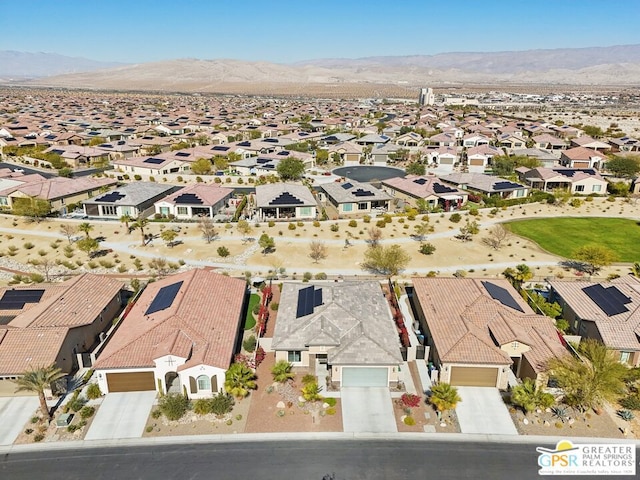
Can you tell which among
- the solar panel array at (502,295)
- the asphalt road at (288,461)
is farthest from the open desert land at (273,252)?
the asphalt road at (288,461)

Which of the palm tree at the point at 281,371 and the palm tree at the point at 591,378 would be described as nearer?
the palm tree at the point at 591,378

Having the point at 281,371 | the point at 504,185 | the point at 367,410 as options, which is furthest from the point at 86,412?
the point at 504,185

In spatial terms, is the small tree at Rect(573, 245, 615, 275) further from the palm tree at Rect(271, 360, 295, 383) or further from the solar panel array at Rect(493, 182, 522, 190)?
the palm tree at Rect(271, 360, 295, 383)

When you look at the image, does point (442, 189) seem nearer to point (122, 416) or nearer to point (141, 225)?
point (141, 225)

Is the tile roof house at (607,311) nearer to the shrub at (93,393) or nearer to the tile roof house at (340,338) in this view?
the tile roof house at (340,338)

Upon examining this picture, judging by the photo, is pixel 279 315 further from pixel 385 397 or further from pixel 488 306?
pixel 488 306

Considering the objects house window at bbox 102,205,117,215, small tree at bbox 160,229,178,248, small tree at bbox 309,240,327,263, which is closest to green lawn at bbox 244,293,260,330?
small tree at bbox 309,240,327,263
